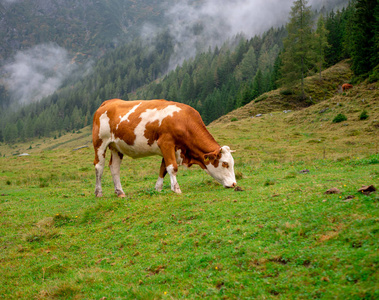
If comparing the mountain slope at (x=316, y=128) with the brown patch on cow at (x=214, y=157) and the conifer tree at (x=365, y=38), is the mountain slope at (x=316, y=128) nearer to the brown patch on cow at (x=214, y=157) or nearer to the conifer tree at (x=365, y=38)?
the conifer tree at (x=365, y=38)

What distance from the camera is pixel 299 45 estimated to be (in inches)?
2142

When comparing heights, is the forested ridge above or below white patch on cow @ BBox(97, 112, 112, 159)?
above

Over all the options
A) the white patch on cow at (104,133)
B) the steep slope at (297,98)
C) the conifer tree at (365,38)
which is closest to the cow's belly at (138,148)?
the white patch on cow at (104,133)

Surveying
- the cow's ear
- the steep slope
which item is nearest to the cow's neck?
the cow's ear

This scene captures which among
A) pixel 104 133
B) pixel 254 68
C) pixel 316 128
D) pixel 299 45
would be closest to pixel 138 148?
pixel 104 133

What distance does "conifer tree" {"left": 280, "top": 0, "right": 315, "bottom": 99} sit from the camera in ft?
Answer: 178

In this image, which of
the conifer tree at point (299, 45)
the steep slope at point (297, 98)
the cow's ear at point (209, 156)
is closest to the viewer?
the cow's ear at point (209, 156)

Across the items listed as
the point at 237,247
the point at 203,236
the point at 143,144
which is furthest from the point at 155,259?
the point at 143,144

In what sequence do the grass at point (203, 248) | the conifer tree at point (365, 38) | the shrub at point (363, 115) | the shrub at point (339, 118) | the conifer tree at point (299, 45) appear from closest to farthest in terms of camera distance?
the grass at point (203, 248)
the shrub at point (363, 115)
the shrub at point (339, 118)
the conifer tree at point (365, 38)
the conifer tree at point (299, 45)

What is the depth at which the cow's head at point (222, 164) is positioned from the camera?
36.0 feet

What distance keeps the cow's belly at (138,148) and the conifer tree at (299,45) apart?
5060 centimetres

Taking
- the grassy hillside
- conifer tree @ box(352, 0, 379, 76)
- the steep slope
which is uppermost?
conifer tree @ box(352, 0, 379, 76)

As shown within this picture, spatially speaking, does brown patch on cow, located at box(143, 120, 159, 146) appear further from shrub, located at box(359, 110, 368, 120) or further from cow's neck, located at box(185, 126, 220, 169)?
shrub, located at box(359, 110, 368, 120)

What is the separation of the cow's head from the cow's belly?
2.12m
